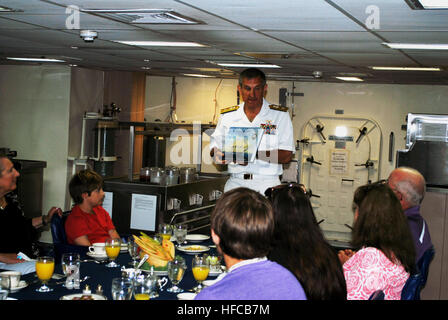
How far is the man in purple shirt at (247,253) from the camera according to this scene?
6.15ft

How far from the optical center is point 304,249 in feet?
8.32

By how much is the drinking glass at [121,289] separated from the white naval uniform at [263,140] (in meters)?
2.27

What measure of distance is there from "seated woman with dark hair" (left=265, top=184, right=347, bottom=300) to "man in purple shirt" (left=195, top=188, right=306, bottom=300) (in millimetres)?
433

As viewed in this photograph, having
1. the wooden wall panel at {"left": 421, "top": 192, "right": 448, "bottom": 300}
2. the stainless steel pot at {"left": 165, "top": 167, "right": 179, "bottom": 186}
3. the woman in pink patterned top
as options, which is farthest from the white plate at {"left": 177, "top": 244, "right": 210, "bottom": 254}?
the wooden wall panel at {"left": 421, "top": 192, "right": 448, "bottom": 300}


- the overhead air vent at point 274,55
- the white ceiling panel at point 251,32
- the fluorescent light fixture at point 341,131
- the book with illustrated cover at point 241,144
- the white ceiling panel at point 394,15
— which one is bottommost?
the book with illustrated cover at point 241,144

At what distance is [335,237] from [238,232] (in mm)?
7188

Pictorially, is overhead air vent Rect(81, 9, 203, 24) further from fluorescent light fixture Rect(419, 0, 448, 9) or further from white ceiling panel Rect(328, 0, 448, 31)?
fluorescent light fixture Rect(419, 0, 448, 9)

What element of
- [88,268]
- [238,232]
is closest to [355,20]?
[238,232]

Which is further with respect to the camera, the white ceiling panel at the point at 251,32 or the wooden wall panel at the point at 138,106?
the wooden wall panel at the point at 138,106

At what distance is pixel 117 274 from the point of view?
10.1 feet

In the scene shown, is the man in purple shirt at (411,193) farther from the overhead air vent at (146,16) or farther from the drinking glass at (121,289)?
the drinking glass at (121,289)

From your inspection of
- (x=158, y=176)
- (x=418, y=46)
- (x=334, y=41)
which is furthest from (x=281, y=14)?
(x=158, y=176)

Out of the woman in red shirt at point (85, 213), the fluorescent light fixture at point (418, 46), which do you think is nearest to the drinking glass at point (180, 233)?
the woman in red shirt at point (85, 213)

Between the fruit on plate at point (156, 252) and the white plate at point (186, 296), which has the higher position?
the fruit on plate at point (156, 252)
